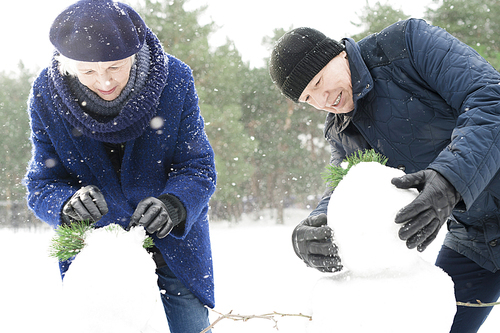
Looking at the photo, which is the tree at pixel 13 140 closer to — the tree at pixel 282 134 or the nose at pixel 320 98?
the tree at pixel 282 134

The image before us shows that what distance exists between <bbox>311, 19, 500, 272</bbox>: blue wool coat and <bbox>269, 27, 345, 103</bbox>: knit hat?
10 cm

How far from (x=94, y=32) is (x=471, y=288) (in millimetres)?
1841

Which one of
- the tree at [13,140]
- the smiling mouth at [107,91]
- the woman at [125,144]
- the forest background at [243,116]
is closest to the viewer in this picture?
the woman at [125,144]

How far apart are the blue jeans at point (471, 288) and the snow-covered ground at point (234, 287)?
0.83 metres

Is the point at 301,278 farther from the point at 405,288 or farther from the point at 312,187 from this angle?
the point at 312,187

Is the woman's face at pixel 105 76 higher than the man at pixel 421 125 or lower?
higher

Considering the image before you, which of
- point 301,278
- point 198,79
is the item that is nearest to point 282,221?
point 198,79

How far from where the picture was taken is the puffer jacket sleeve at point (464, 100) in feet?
3.66

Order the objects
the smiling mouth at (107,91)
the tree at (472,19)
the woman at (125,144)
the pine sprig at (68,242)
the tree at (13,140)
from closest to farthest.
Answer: the pine sprig at (68,242) < the woman at (125,144) < the smiling mouth at (107,91) < the tree at (472,19) < the tree at (13,140)

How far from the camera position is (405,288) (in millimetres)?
1056

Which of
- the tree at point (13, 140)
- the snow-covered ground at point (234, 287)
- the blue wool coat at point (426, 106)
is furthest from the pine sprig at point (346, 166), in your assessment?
the tree at point (13, 140)

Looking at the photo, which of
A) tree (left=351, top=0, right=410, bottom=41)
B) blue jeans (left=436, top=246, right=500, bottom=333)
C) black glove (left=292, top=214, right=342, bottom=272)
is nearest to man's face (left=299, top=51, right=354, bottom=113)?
black glove (left=292, top=214, right=342, bottom=272)

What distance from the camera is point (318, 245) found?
4.00 ft

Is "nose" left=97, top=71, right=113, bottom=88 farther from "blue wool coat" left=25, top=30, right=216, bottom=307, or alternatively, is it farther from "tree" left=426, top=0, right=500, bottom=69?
"tree" left=426, top=0, right=500, bottom=69
